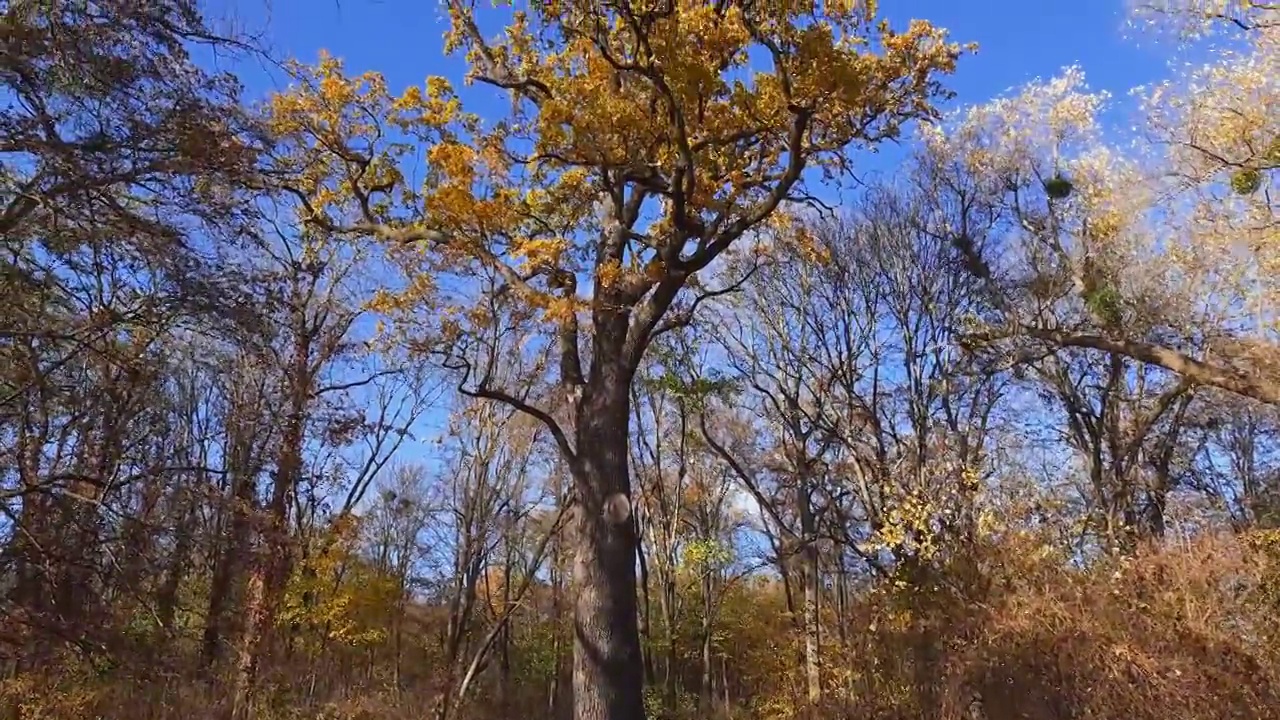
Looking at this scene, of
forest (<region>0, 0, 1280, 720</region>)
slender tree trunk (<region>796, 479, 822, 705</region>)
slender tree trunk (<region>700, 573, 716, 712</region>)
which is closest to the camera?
forest (<region>0, 0, 1280, 720</region>)

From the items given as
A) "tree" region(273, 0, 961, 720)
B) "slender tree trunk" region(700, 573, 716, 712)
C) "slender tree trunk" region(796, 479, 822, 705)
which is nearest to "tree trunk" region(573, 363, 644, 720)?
"tree" region(273, 0, 961, 720)

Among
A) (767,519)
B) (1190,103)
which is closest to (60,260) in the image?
(1190,103)

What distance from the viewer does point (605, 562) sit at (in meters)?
7.20

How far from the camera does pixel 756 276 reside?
1575cm

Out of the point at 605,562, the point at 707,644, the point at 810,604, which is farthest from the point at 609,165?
the point at 707,644

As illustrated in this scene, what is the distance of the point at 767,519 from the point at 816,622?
7.76m

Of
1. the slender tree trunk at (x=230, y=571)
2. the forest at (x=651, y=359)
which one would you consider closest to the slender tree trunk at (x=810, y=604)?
the forest at (x=651, y=359)

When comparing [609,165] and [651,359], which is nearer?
[609,165]

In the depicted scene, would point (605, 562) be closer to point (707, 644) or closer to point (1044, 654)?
point (1044, 654)

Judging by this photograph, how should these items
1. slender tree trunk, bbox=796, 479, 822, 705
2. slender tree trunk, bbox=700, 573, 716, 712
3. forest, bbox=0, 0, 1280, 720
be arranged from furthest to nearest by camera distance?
1. slender tree trunk, bbox=700, 573, 716, 712
2. slender tree trunk, bbox=796, 479, 822, 705
3. forest, bbox=0, 0, 1280, 720

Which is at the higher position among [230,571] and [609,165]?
[609,165]

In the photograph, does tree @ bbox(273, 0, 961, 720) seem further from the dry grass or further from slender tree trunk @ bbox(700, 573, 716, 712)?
slender tree trunk @ bbox(700, 573, 716, 712)

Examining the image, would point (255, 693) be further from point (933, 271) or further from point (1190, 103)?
point (1190, 103)

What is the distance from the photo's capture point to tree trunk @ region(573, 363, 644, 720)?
6844 millimetres
